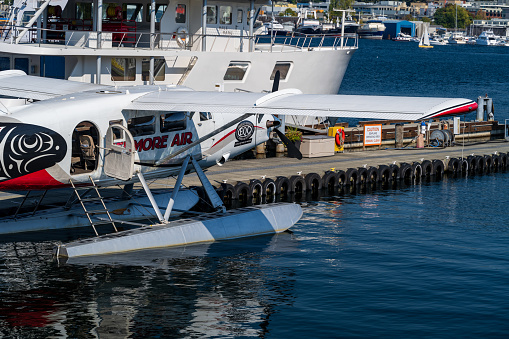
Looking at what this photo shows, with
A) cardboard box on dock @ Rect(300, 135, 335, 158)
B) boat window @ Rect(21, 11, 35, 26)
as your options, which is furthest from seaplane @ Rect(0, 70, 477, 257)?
boat window @ Rect(21, 11, 35, 26)

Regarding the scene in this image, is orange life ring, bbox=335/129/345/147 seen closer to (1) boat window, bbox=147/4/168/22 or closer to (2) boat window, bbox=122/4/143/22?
(1) boat window, bbox=147/4/168/22

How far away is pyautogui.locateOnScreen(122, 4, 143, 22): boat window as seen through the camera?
39.2 metres

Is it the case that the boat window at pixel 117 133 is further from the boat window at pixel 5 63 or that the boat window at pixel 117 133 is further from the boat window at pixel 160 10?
the boat window at pixel 160 10

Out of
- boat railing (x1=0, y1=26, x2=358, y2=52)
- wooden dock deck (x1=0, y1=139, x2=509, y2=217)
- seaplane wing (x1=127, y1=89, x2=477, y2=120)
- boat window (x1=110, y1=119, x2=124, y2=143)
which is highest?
boat railing (x1=0, y1=26, x2=358, y2=52)

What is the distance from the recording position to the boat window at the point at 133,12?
1542 inches

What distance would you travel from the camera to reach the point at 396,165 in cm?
3481

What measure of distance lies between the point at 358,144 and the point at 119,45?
13.5 meters

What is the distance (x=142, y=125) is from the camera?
71.0ft

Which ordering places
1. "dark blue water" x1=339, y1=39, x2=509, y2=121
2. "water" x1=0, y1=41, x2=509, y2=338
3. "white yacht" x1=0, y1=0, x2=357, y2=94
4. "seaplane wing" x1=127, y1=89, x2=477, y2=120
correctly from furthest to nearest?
"dark blue water" x1=339, y1=39, x2=509, y2=121
"white yacht" x1=0, y1=0, x2=357, y2=94
"seaplane wing" x1=127, y1=89, x2=477, y2=120
"water" x1=0, y1=41, x2=509, y2=338

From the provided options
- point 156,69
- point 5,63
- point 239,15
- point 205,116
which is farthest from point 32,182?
point 239,15

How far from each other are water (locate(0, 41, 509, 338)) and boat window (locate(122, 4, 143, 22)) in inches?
701

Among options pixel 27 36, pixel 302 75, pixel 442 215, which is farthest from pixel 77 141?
pixel 302 75

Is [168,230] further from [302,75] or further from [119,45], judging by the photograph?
[302,75]

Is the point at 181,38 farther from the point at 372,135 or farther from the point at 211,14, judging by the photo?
the point at 372,135
